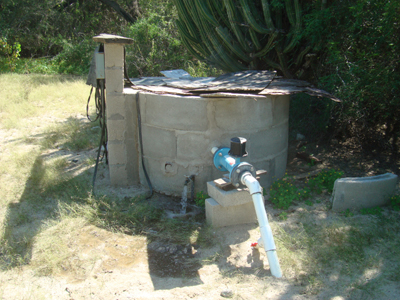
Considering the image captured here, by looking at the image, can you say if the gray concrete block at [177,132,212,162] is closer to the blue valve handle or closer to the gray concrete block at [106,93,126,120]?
the blue valve handle

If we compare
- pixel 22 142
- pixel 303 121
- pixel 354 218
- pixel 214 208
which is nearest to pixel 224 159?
pixel 214 208

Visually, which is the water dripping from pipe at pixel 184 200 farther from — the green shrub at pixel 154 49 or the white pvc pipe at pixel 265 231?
the green shrub at pixel 154 49

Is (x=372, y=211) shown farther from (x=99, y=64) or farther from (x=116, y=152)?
(x=99, y=64)

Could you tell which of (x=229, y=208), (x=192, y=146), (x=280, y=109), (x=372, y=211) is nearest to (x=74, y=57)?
(x=192, y=146)

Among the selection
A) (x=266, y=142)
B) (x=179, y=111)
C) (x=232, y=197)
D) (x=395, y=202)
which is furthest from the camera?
(x=266, y=142)

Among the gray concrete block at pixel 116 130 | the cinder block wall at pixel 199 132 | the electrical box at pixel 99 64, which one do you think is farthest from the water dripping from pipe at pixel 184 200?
the electrical box at pixel 99 64

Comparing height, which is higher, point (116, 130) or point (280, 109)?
point (280, 109)

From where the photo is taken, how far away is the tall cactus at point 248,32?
6.14 meters

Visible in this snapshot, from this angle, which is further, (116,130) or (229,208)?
(116,130)

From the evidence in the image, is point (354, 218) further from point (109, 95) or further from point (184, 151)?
point (109, 95)

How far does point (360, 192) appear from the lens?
4.35 m

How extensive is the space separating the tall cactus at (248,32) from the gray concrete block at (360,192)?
263 cm

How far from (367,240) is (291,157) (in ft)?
8.91

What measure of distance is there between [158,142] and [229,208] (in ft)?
4.60
